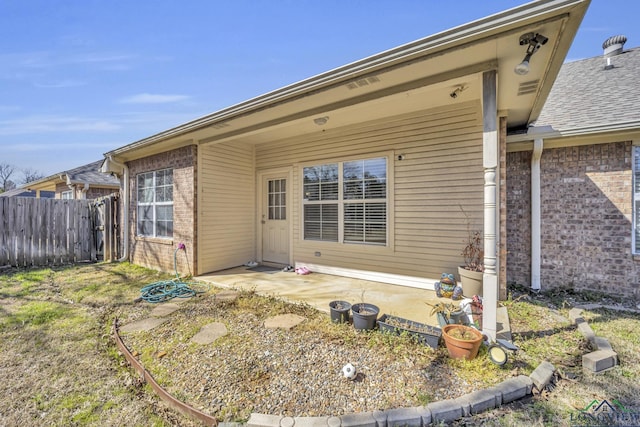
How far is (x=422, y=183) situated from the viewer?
183 inches

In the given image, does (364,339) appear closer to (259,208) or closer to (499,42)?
(499,42)

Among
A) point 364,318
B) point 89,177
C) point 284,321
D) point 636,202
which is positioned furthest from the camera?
point 89,177

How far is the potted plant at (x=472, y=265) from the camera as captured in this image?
Result: 12.5ft

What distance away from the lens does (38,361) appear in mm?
2664

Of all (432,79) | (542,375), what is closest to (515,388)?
(542,375)

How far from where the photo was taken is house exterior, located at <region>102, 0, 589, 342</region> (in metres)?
2.74

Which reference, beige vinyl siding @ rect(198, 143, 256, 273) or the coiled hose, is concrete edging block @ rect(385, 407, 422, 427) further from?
beige vinyl siding @ rect(198, 143, 256, 273)

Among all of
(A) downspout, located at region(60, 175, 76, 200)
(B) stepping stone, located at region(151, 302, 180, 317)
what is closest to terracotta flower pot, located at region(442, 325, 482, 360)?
(B) stepping stone, located at region(151, 302, 180, 317)

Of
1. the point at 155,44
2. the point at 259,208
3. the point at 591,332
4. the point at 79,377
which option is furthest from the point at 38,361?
the point at 155,44

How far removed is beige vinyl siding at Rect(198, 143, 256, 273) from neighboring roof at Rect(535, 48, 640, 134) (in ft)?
19.9

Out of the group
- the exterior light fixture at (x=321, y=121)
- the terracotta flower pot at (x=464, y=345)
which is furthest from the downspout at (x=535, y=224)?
the exterior light fixture at (x=321, y=121)

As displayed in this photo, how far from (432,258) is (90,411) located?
4418 millimetres

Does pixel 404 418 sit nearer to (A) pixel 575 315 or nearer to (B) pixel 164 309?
(A) pixel 575 315

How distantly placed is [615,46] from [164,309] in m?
11.4
